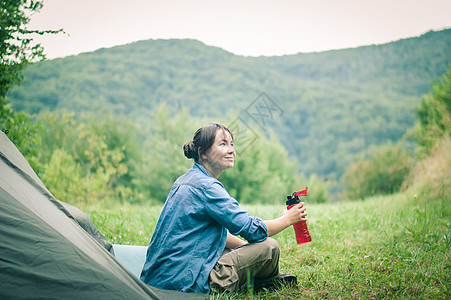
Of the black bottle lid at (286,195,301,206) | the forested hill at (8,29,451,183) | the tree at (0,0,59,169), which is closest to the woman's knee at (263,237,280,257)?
the black bottle lid at (286,195,301,206)

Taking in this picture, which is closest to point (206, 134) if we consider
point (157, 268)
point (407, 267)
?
point (157, 268)

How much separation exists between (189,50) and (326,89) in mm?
34846

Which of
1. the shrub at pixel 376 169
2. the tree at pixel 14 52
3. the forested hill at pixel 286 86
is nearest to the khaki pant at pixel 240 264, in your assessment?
the tree at pixel 14 52

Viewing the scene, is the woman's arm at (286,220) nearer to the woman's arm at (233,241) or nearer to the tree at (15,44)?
the woman's arm at (233,241)

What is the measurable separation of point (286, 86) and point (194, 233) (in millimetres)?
80054

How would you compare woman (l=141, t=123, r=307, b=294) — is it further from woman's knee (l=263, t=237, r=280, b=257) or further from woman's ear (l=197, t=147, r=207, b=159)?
woman's ear (l=197, t=147, r=207, b=159)

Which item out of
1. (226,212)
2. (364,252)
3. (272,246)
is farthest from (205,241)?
(364,252)

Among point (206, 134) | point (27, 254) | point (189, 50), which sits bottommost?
point (27, 254)

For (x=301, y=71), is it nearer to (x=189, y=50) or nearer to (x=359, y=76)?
(x=359, y=76)

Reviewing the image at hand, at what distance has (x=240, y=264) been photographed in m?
2.13

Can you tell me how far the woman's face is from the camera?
2320 millimetres

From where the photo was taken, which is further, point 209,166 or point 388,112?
point 388,112

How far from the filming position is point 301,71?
8700 cm

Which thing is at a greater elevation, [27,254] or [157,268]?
[27,254]
